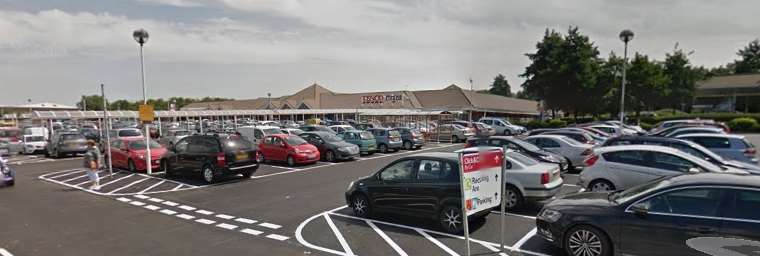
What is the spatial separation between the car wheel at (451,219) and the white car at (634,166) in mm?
4159

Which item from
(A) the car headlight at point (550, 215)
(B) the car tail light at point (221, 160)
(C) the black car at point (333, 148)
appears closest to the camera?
(A) the car headlight at point (550, 215)

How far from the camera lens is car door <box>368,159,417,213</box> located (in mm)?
7109

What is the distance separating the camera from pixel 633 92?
125ft

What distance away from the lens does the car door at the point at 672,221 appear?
14.3ft

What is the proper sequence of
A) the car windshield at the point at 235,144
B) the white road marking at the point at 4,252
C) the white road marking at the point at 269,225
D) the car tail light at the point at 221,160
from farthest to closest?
the car windshield at the point at 235,144 < the car tail light at the point at 221,160 < the white road marking at the point at 269,225 < the white road marking at the point at 4,252

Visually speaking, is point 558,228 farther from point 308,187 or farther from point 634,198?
point 308,187

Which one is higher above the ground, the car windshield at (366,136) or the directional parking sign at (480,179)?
the directional parking sign at (480,179)

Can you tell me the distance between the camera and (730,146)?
A: 1212cm

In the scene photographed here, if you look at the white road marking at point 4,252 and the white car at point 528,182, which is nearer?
the white road marking at point 4,252

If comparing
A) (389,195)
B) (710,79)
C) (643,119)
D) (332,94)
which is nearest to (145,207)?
(389,195)

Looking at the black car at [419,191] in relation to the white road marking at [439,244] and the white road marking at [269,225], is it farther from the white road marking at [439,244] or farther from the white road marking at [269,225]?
the white road marking at [269,225]

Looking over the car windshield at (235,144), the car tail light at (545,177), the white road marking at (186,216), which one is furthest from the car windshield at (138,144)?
the car tail light at (545,177)

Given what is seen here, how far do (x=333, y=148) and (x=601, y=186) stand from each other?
11.2 m

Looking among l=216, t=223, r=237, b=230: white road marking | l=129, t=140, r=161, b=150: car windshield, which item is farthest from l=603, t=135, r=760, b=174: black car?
l=129, t=140, r=161, b=150: car windshield
